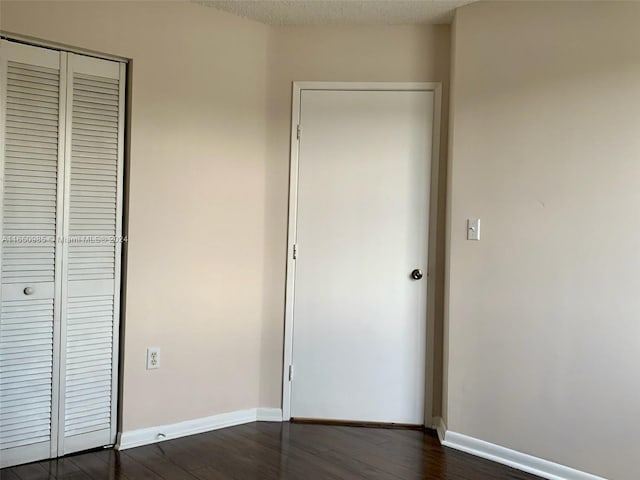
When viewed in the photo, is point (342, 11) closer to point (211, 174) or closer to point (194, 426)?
point (211, 174)

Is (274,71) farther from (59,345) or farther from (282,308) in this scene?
(59,345)

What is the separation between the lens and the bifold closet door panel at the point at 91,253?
8.55 feet

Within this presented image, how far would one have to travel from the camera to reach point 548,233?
2.55 meters

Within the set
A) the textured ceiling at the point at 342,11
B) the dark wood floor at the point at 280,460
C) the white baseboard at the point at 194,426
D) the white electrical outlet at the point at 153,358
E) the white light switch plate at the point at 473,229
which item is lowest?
the dark wood floor at the point at 280,460

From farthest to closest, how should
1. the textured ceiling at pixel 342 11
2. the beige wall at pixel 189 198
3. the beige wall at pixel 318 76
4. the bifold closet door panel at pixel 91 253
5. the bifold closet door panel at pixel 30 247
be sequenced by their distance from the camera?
the beige wall at pixel 318 76 → the textured ceiling at pixel 342 11 → the beige wall at pixel 189 198 → the bifold closet door panel at pixel 91 253 → the bifold closet door panel at pixel 30 247

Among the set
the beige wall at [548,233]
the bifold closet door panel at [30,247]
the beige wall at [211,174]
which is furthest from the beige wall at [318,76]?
the bifold closet door panel at [30,247]

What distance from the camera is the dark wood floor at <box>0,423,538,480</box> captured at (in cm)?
245

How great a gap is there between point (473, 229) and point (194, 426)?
183 centimetres

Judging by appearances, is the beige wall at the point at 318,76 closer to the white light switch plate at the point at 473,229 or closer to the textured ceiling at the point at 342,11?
the textured ceiling at the point at 342,11

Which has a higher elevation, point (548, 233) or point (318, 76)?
point (318, 76)

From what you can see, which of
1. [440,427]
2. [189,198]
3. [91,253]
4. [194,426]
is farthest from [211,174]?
[440,427]

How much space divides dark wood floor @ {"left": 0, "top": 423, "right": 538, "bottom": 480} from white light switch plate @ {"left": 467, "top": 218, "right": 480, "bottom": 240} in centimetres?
110

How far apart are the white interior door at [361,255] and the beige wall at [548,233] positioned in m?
0.30

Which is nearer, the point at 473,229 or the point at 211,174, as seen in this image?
the point at 473,229
